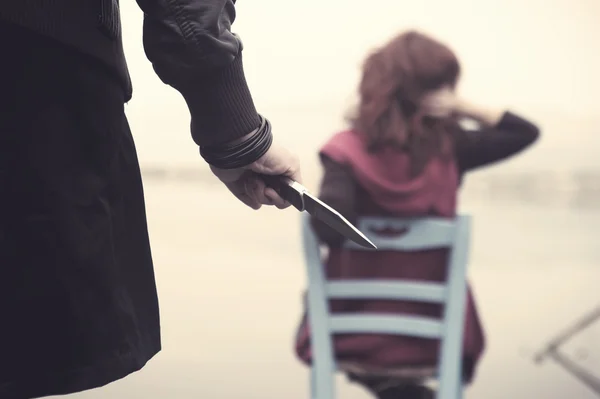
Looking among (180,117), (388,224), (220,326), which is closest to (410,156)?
(388,224)

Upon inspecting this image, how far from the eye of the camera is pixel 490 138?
1577 millimetres

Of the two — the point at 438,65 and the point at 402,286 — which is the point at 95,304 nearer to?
the point at 402,286

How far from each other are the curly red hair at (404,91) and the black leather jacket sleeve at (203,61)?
2.90ft

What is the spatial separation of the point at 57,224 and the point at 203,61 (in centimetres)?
15

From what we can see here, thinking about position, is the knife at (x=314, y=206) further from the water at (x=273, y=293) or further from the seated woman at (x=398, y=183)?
the water at (x=273, y=293)

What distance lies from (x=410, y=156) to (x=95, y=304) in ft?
3.26

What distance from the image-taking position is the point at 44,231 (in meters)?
0.49

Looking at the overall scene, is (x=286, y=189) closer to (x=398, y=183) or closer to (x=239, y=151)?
(x=239, y=151)

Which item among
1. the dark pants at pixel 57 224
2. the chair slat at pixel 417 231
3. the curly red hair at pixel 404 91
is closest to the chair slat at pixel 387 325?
the chair slat at pixel 417 231

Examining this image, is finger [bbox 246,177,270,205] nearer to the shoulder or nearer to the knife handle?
the knife handle

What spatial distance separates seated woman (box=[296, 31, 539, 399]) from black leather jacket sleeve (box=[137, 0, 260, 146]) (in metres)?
0.79

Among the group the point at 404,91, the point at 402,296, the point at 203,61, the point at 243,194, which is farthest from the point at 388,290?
the point at 203,61

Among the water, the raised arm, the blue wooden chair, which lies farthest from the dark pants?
the water

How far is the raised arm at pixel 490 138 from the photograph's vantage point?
4.99 feet
